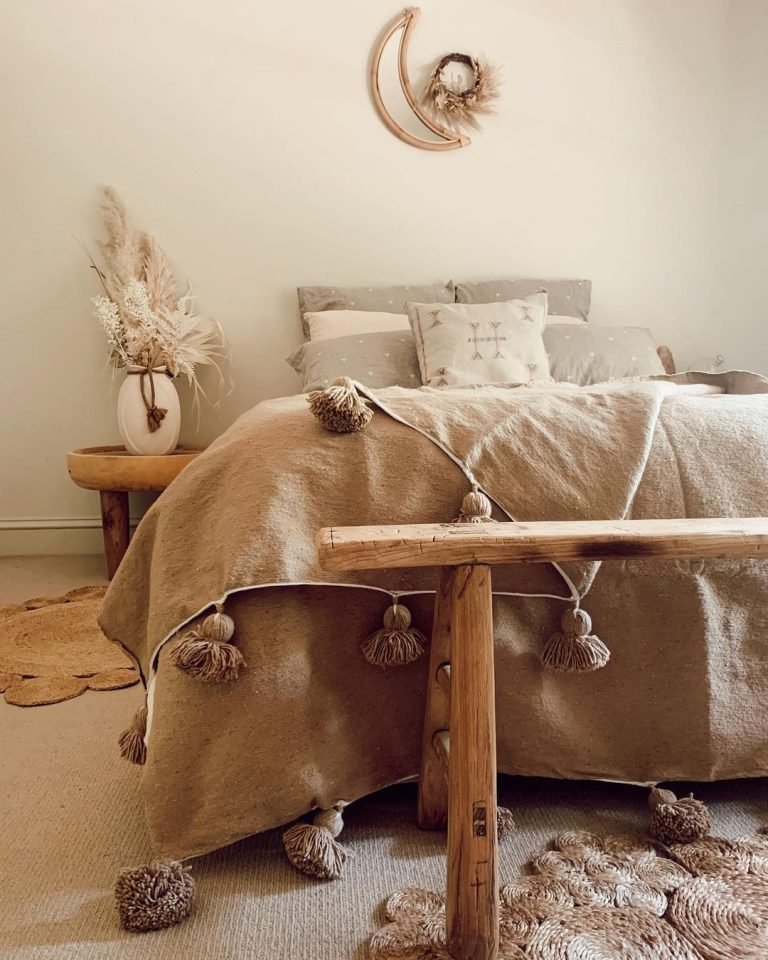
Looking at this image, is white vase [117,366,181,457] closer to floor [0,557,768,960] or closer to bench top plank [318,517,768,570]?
floor [0,557,768,960]

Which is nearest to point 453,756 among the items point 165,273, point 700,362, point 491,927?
point 491,927

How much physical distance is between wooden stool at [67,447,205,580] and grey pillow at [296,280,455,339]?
2.44 feet

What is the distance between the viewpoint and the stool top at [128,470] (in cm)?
249

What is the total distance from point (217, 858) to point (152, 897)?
160 millimetres

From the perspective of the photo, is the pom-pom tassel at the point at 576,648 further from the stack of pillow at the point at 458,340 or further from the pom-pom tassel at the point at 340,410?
the stack of pillow at the point at 458,340

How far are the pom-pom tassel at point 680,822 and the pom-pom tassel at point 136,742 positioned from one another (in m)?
0.76

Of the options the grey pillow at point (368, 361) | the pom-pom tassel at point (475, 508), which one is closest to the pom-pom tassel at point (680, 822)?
the pom-pom tassel at point (475, 508)

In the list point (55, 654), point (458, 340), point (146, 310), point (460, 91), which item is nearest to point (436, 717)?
point (55, 654)

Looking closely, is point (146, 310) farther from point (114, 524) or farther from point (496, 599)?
point (496, 599)

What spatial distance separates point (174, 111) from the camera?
2.86 meters

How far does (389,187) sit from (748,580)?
229cm

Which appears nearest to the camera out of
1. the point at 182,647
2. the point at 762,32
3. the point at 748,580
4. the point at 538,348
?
the point at 182,647

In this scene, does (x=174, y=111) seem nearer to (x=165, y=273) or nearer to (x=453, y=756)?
(x=165, y=273)

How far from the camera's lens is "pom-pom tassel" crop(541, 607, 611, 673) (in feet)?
3.56
